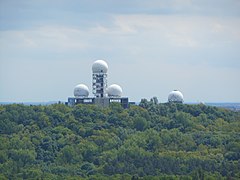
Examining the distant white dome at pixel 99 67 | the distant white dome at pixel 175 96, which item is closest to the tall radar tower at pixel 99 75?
the distant white dome at pixel 99 67

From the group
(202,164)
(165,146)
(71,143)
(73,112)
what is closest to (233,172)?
(202,164)

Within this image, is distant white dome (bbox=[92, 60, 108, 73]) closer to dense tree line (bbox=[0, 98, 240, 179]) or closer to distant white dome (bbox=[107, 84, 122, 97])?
distant white dome (bbox=[107, 84, 122, 97])

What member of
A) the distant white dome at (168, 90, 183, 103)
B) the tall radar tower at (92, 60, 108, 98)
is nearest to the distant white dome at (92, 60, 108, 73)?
the tall radar tower at (92, 60, 108, 98)

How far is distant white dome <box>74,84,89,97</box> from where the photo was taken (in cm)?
9241

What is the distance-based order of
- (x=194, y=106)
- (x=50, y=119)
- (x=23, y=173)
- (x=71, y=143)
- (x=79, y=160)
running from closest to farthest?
(x=23, y=173) → (x=79, y=160) → (x=71, y=143) → (x=50, y=119) → (x=194, y=106)

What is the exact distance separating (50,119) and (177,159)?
21331 millimetres

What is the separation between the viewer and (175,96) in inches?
3967

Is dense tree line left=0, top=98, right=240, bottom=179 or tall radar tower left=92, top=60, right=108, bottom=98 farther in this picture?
tall radar tower left=92, top=60, right=108, bottom=98

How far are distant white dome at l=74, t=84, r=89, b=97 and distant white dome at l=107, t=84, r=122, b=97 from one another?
241cm

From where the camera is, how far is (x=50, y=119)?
90.2 m

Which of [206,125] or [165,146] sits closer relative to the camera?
[165,146]

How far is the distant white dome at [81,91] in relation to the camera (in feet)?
303

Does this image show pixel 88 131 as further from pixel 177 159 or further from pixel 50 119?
pixel 177 159

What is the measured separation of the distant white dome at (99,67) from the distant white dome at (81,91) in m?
2.08
